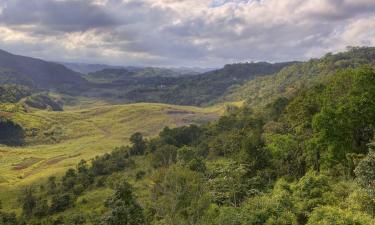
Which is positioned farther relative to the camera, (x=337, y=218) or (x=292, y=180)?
(x=292, y=180)

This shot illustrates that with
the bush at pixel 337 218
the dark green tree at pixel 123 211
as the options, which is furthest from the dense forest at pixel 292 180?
the bush at pixel 337 218

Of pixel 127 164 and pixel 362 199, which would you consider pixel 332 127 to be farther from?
pixel 127 164

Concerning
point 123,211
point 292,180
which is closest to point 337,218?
point 123,211

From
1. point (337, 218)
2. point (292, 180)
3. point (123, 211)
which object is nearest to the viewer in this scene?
point (337, 218)

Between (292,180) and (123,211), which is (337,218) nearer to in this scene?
(123,211)

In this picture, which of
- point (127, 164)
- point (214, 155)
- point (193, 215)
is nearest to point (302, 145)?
point (193, 215)

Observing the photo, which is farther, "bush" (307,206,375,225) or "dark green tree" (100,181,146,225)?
"dark green tree" (100,181,146,225)

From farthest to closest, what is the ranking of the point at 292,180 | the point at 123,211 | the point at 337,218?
the point at 292,180 → the point at 123,211 → the point at 337,218

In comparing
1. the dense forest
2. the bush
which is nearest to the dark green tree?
the dense forest

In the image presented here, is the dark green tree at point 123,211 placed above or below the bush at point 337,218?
below

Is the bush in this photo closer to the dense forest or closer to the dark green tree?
the dense forest

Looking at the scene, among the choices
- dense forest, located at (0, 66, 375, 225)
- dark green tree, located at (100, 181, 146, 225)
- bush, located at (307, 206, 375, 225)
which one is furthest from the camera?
dark green tree, located at (100, 181, 146, 225)

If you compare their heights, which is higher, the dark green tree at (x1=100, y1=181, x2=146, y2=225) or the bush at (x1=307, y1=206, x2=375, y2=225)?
the bush at (x1=307, y1=206, x2=375, y2=225)

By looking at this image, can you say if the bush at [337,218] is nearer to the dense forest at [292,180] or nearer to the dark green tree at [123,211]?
the dense forest at [292,180]
